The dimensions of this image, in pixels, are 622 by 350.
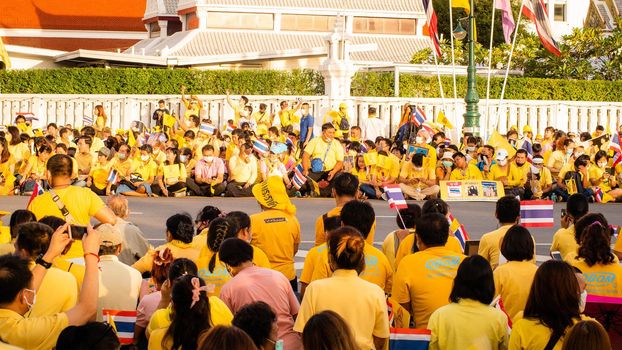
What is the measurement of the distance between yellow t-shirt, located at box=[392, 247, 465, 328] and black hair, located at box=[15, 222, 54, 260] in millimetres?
2446

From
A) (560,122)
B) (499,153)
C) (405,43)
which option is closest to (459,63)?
(560,122)

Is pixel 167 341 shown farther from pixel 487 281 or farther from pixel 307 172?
pixel 307 172

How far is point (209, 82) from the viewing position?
4238 centimetres

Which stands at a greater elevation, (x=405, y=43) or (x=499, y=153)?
(x=405, y=43)

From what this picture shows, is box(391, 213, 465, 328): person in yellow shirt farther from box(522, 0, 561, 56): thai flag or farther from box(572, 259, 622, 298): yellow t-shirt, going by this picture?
box(522, 0, 561, 56): thai flag

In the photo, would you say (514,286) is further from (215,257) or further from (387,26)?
(387,26)

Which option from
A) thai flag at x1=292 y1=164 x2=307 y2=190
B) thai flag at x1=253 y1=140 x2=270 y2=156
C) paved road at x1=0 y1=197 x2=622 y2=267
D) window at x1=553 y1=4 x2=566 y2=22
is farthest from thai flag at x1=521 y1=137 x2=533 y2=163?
window at x1=553 y1=4 x2=566 y2=22

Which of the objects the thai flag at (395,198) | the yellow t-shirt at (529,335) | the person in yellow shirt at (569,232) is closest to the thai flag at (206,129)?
the thai flag at (395,198)

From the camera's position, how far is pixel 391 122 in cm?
3888

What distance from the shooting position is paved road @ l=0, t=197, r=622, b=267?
1934 centimetres

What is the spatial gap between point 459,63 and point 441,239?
40.1m

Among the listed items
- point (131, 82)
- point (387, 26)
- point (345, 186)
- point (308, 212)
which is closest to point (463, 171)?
point (308, 212)

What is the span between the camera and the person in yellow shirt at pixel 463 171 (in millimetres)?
24688

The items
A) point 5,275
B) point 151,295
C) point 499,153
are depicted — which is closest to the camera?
point 5,275
